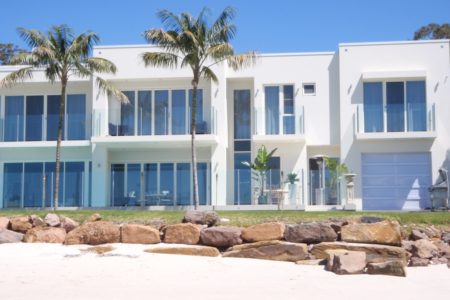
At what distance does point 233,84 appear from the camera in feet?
92.9

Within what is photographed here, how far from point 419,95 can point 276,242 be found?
1491cm

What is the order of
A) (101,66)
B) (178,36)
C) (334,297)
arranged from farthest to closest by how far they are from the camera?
(101,66), (178,36), (334,297)

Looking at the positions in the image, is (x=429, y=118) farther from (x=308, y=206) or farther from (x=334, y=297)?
(x=334, y=297)

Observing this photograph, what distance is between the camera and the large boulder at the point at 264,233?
48.6ft

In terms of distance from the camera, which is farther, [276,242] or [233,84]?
[233,84]

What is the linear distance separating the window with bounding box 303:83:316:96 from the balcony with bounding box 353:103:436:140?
6.86ft

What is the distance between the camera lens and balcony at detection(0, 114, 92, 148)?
Result: 2734 centimetres

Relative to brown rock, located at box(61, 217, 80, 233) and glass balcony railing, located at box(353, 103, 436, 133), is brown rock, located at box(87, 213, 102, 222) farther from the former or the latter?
glass balcony railing, located at box(353, 103, 436, 133)

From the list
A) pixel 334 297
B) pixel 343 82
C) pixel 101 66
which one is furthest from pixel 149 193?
pixel 334 297

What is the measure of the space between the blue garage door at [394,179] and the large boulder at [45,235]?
14.4m

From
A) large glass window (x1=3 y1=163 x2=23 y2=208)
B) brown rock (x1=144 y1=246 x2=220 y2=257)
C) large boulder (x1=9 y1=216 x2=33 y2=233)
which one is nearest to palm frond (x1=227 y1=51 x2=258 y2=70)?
large boulder (x1=9 y1=216 x2=33 y2=233)

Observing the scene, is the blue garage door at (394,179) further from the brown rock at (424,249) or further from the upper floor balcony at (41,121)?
the brown rock at (424,249)

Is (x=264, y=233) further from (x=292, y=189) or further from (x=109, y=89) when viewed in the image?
(x=109, y=89)

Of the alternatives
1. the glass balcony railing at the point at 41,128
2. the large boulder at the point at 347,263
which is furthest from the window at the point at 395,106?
the large boulder at the point at 347,263
